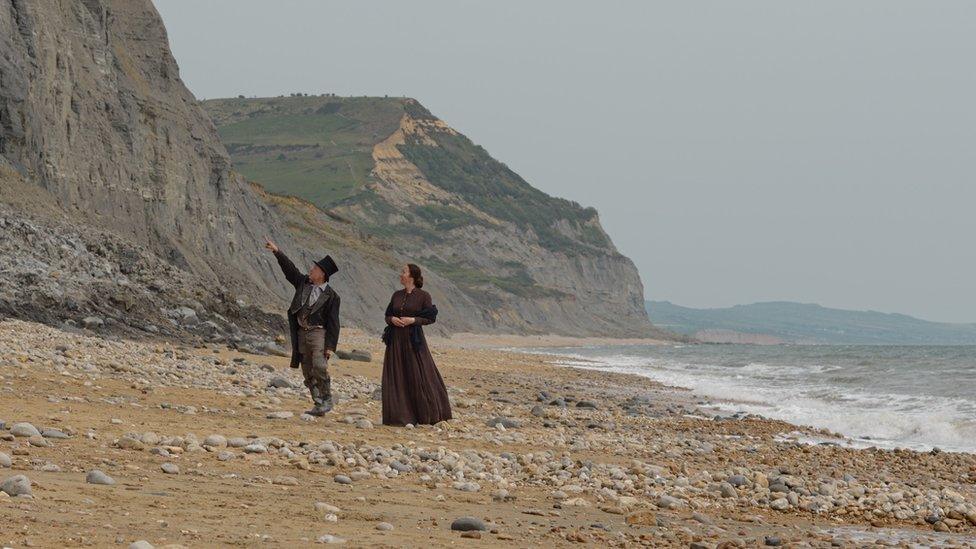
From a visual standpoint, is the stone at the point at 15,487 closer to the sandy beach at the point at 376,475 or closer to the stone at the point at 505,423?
the sandy beach at the point at 376,475

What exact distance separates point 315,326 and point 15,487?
671cm

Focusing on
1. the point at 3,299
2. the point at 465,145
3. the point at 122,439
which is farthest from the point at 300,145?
A: the point at 122,439

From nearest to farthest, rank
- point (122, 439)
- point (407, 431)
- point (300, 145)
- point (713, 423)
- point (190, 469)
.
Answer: point (190, 469) → point (122, 439) → point (407, 431) → point (713, 423) → point (300, 145)

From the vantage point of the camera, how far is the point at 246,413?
12398mm

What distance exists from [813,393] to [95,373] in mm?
20466

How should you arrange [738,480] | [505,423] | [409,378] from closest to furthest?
1. [738,480]
2. [409,378]
3. [505,423]

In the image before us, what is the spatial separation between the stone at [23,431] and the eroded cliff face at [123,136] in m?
21.1

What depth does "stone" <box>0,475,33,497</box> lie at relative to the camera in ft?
19.9

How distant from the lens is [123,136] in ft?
132

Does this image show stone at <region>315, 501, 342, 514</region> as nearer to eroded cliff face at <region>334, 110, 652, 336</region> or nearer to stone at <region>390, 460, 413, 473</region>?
stone at <region>390, 460, 413, 473</region>

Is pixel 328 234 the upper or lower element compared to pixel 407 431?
upper

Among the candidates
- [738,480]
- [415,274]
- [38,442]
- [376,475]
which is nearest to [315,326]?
[415,274]

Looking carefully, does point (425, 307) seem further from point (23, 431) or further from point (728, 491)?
point (23, 431)

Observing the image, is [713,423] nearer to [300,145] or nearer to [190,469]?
[190,469]
